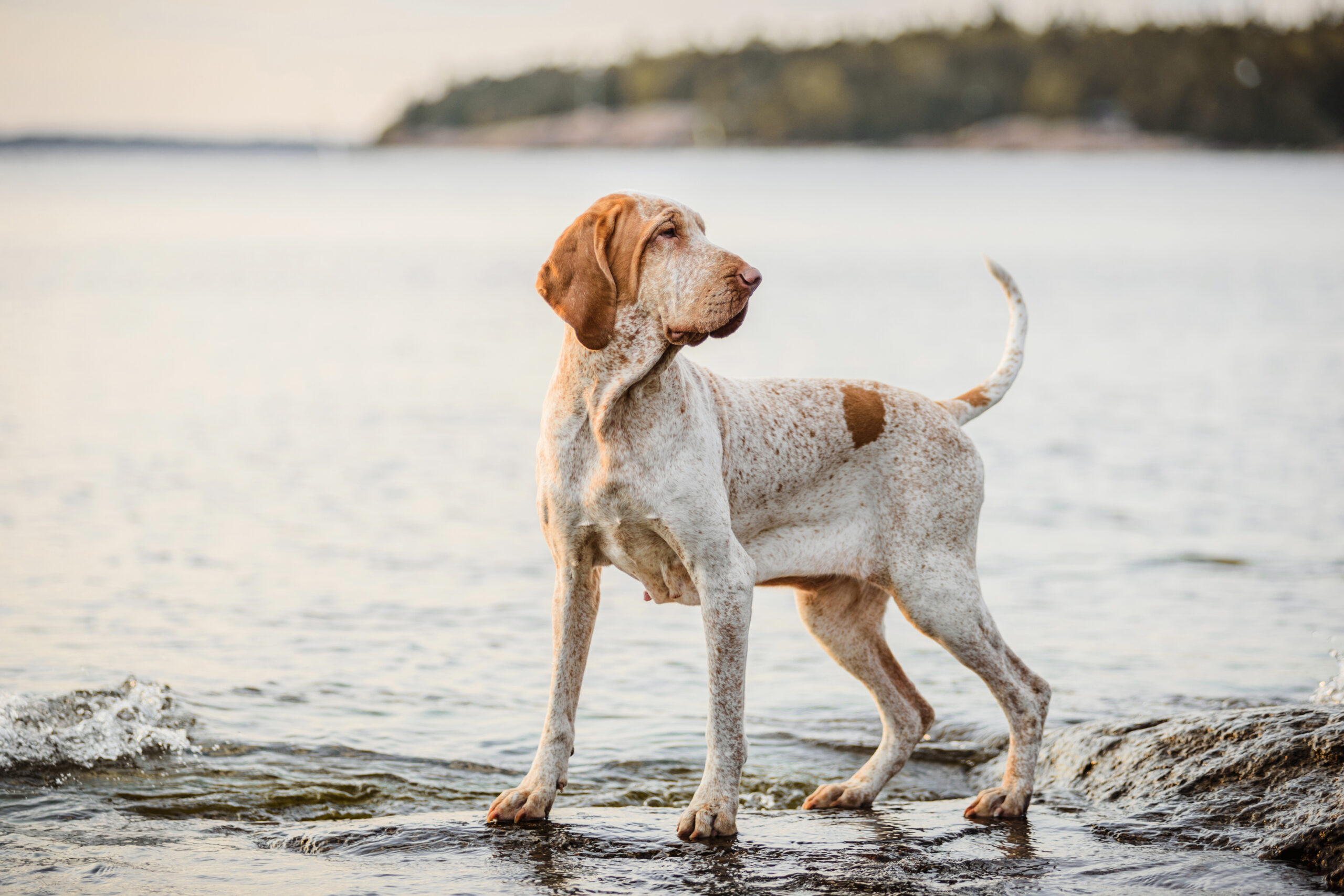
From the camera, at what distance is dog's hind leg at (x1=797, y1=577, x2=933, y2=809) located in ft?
19.5

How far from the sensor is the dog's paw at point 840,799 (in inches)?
233

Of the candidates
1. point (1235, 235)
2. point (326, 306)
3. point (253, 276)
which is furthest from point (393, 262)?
point (1235, 235)

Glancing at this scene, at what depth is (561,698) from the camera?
5.26 metres

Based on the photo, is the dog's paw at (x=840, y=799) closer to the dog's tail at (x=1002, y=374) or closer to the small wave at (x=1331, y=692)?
the dog's tail at (x=1002, y=374)

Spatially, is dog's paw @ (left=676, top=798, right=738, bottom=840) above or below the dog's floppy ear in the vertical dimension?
below

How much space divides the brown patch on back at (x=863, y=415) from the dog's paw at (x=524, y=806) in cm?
181

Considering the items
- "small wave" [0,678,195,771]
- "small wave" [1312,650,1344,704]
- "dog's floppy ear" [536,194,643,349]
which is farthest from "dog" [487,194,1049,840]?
"small wave" [1312,650,1344,704]

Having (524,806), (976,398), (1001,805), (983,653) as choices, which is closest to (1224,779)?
(1001,805)

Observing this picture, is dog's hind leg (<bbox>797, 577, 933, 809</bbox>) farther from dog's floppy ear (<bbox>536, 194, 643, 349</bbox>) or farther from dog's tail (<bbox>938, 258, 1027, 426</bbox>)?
dog's floppy ear (<bbox>536, 194, 643, 349</bbox>)

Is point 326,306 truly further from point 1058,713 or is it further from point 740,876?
point 740,876

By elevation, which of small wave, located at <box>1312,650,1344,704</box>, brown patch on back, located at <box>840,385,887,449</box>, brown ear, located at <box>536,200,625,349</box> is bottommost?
small wave, located at <box>1312,650,1344,704</box>

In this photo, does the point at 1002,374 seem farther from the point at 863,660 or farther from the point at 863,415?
the point at 863,660

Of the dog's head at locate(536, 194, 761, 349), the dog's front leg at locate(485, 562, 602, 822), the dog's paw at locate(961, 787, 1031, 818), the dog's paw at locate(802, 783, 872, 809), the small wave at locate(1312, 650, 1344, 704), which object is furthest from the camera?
the small wave at locate(1312, 650, 1344, 704)

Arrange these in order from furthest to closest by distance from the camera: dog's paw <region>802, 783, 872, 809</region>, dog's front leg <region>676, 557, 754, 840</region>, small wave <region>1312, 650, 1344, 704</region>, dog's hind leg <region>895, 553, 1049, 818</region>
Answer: small wave <region>1312, 650, 1344, 704</region>, dog's paw <region>802, 783, 872, 809</region>, dog's hind leg <region>895, 553, 1049, 818</region>, dog's front leg <region>676, 557, 754, 840</region>
